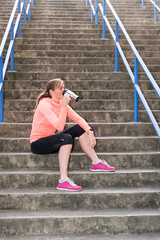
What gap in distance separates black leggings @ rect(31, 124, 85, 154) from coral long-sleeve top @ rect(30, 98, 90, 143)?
0.06 m

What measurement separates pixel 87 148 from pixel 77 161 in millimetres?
168

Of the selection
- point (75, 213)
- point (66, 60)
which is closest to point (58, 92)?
point (75, 213)

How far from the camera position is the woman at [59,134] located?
10.1 feet

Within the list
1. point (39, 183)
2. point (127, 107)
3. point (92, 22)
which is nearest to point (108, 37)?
point (92, 22)

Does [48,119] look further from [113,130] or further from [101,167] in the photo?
[113,130]

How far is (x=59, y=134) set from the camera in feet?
10.4

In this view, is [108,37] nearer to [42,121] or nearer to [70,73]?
[70,73]

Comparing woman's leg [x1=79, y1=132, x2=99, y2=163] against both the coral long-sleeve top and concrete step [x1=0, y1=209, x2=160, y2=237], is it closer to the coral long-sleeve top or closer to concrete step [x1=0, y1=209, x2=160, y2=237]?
the coral long-sleeve top

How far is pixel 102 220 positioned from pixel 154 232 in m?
0.43

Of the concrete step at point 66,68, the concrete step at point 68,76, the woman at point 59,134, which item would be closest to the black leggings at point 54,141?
the woman at point 59,134

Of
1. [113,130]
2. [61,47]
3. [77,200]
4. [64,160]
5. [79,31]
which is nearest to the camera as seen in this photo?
[77,200]

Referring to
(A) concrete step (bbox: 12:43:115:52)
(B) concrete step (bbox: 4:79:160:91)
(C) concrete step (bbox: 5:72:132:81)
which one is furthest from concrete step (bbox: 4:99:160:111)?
(A) concrete step (bbox: 12:43:115:52)

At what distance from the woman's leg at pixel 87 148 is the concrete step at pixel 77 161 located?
0.28 ft

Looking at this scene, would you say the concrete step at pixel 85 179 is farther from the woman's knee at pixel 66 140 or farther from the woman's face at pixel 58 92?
the woman's face at pixel 58 92
